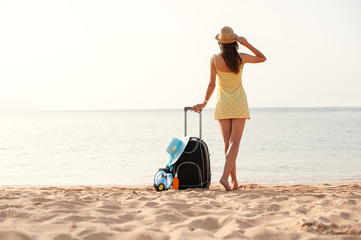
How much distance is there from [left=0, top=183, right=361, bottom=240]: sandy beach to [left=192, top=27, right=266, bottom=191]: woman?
0.54m

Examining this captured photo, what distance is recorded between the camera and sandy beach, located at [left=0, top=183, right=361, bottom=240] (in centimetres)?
222

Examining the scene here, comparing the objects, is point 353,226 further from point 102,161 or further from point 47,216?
point 102,161

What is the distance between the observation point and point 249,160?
9531 mm

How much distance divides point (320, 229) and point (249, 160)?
7256mm

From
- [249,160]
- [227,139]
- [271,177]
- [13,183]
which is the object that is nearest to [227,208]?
[227,139]

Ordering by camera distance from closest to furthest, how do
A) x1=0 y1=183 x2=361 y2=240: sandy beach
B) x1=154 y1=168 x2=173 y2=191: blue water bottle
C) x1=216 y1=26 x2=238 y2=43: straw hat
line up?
1. x1=0 y1=183 x2=361 y2=240: sandy beach
2. x1=216 y1=26 x2=238 y2=43: straw hat
3. x1=154 y1=168 x2=173 y2=191: blue water bottle

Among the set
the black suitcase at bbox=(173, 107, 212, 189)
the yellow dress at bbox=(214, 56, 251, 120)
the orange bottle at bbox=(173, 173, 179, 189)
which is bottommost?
the orange bottle at bbox=(173, 173, 179, 189)

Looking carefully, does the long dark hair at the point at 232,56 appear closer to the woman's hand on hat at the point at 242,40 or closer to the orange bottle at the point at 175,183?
the woman's hand on hat at the point at 242,40

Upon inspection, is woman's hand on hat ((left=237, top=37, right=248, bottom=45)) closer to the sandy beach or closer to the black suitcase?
the black suitcase

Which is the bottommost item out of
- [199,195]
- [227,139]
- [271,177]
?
[271,177]

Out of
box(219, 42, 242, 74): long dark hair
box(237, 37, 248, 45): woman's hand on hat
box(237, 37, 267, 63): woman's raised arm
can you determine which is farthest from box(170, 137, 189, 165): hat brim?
box(237, 37, 248, 45): woman's hand on hat

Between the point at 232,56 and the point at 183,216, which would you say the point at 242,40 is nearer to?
the point at 232,56

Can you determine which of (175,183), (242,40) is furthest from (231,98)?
(175,183)

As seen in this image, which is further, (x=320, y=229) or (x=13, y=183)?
(x=13, y=183)
